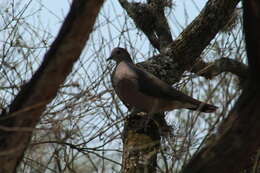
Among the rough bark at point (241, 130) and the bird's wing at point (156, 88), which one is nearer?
the rough bark at point (241, 130)

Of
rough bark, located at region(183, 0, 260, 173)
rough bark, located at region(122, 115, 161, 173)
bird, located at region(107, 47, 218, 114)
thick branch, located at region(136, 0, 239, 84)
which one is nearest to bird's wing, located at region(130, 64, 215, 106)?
bird, located at region(107, 47, 218, 114)

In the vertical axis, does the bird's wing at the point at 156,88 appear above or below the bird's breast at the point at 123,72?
below

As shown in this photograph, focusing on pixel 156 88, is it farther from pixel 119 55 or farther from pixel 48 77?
pixel 48 77

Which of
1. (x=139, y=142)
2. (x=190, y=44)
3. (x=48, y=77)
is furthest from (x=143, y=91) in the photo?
(x=48, y=77)

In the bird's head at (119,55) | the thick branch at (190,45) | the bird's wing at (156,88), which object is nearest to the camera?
the thick branch at (190,45)

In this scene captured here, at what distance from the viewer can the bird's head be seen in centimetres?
568

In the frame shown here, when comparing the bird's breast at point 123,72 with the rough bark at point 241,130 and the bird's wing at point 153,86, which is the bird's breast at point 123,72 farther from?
the rough bark at point 241,130

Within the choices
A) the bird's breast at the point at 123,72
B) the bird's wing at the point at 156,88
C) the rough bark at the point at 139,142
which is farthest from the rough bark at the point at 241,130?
the bird's breast at the point at 123,72

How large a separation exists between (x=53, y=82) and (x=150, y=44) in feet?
9.61

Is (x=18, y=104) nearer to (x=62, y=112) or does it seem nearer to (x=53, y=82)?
(x=53, y=82)

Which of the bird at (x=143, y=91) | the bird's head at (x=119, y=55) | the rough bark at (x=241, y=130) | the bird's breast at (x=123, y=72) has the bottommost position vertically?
the rough bark at (x=241, y=130)

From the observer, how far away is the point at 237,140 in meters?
2.51

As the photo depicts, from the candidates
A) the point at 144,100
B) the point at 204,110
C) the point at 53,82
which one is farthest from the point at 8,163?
the point at 144,100

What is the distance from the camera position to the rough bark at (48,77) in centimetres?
256
